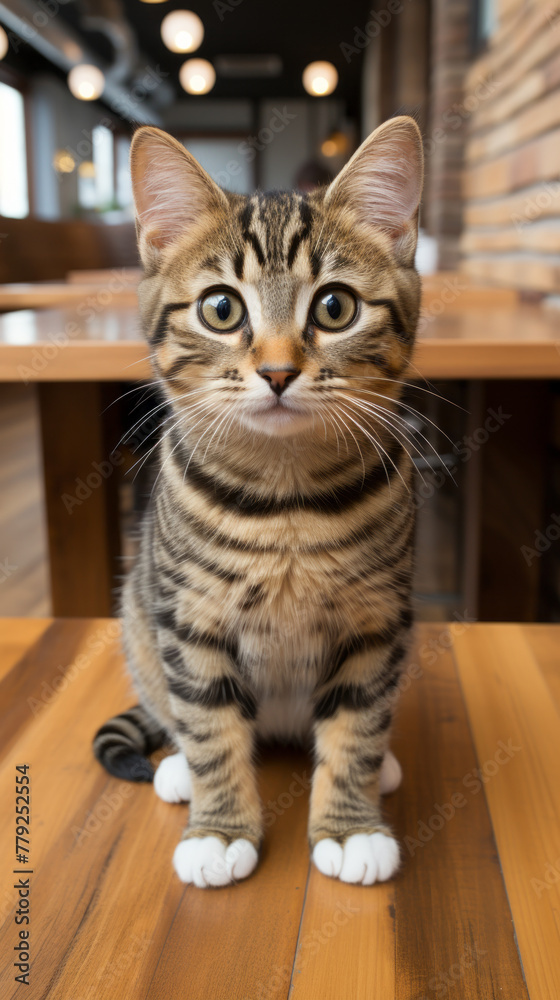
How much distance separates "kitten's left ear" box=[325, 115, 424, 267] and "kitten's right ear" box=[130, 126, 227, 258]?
136mm

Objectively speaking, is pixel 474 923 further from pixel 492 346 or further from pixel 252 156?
pixel 252 156

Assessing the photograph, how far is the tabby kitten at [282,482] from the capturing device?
0.76m

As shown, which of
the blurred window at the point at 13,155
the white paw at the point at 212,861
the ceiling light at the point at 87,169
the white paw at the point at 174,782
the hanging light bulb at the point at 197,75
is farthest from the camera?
the ceiling light at the point at 87,169

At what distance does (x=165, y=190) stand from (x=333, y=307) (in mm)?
238

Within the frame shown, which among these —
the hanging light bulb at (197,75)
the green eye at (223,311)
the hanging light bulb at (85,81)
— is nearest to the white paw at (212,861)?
the green eye at (223,311)

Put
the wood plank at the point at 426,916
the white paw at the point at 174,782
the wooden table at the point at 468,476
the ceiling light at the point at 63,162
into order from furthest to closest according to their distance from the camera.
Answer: the ceiling light at the point at 63,162, the wooden table at the point at 468,476, the white paw at the point at 174,782, the wood plank at the point at 426,916

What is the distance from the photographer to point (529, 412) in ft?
5.72

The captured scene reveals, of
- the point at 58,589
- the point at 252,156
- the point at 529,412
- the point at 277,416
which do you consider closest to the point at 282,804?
the point at 277,416

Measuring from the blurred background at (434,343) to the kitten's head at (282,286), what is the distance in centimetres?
8

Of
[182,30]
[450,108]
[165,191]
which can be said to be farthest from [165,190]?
[182,30]

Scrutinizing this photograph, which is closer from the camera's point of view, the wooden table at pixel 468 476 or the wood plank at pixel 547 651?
the wood plank at pixel 547 651

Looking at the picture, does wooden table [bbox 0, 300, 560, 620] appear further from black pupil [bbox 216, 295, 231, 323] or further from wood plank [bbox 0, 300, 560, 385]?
black pupil [bbox 216, 295, 231, 323]

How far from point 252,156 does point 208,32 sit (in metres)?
3.99

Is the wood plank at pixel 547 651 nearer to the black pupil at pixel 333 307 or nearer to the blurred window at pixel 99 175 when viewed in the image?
the black pupil at pixel 333 307
